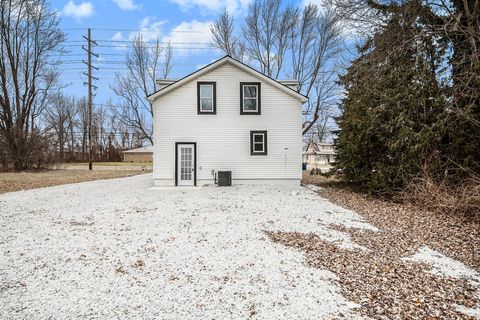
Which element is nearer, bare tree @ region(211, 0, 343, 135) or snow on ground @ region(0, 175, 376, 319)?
snow on ground @ region(0, 175, 376, 319)

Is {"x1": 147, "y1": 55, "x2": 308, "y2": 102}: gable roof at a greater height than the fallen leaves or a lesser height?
greater

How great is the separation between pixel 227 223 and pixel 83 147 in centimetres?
5550

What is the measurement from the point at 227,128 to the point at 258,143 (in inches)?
67.5

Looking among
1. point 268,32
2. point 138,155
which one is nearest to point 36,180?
point 268,32

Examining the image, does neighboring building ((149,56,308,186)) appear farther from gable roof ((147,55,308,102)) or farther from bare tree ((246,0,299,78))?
bare tree ((246,0,299,78))

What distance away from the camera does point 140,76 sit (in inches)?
1157

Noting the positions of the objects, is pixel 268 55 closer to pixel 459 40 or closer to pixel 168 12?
pixel 168 12

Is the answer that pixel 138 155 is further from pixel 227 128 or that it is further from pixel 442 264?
pixel 442 264

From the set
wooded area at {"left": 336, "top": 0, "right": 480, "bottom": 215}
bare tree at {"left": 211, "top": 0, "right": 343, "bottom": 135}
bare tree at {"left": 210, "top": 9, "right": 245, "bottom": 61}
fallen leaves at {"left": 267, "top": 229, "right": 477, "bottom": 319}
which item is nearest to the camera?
fallen leaves at {"left": 267, "top": 229, "right": 477, "bottom": 319}

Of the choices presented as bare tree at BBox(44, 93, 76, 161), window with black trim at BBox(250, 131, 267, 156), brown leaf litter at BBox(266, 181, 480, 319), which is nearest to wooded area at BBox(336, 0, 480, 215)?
brown leaf litter at BBox(266, 181, 480, 319)

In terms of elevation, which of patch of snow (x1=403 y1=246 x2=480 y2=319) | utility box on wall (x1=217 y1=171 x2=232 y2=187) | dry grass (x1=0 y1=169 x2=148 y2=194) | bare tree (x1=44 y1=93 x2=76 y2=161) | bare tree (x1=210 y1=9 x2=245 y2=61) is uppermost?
bare tree (x1=210 y1=9 x2=245 y2=61)

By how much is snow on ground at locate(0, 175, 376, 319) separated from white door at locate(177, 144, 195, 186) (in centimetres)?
535

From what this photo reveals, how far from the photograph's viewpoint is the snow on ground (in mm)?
3312

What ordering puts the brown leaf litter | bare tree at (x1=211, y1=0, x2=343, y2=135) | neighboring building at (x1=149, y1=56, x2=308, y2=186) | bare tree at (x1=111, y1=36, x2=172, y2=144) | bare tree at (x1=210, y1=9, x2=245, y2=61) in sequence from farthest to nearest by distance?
bare tree at (x1=111, y1=36, x2=172, y2=144) < bare tree at (x1=210, y1=9, x2=245, y2=61) < bare tree at (x1=211, y1=0, x2=343, y2=135) < neighboring building at (x1=149, y1=56, x2=308, y2=186) < the brown leaf litter
